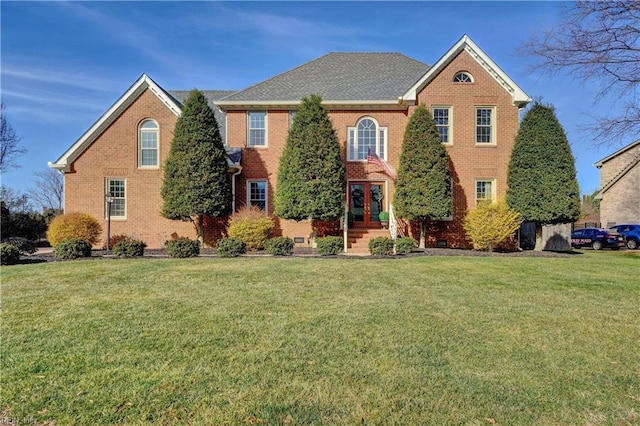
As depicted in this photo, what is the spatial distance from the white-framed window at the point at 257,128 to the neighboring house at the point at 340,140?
4 centimetres

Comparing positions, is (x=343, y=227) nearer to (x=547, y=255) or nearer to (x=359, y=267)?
(x=359, y=267)

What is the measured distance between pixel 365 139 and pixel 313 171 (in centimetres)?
373

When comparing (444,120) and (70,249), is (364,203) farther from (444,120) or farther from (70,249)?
(70,249)

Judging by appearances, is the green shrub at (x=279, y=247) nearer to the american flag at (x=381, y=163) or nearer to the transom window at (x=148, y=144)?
the american flag at (x=381, y=163)

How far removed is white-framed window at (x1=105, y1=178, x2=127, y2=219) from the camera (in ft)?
55.1

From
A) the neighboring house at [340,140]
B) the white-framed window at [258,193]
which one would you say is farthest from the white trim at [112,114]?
the white-framed window at [258,193]

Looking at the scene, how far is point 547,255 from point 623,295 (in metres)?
6.72

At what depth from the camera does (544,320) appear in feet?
18.7

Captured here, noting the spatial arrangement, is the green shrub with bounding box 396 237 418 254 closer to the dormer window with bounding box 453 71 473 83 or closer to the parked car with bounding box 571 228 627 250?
the dormer window with bounding box 453 71 473 83

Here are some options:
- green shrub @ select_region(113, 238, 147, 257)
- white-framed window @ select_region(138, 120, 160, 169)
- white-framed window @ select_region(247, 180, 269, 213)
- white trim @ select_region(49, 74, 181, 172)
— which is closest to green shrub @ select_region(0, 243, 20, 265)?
green shrub @ select_region(113, 238, 147, 257)

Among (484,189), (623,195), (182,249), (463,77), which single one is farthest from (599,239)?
(182,249)

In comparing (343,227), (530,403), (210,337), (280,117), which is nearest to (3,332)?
(210,337)

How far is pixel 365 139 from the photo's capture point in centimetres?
1720

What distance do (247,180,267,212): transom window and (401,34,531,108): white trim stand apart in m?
7.17
